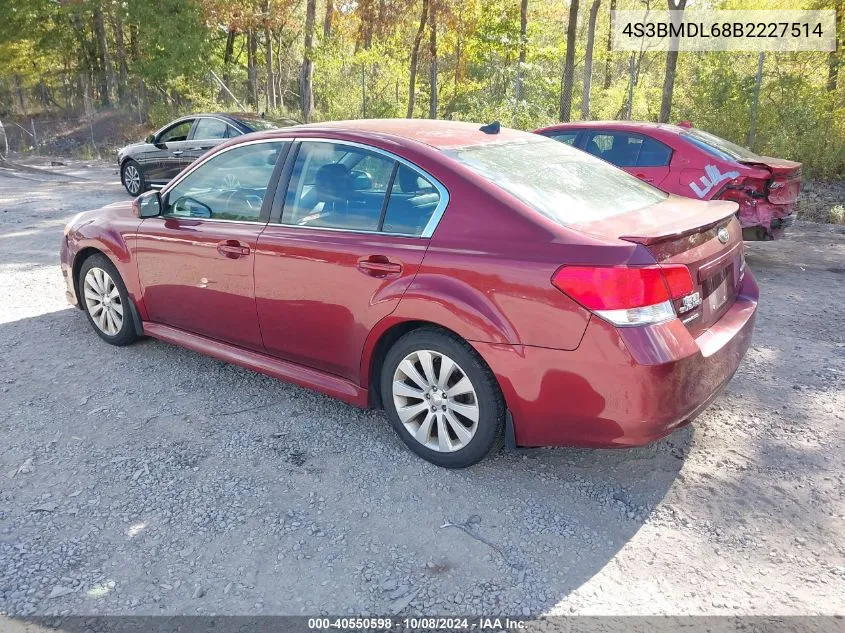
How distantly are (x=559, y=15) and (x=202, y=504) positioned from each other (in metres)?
34.4

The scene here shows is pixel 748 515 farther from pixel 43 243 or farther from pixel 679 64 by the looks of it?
pixel 679 64

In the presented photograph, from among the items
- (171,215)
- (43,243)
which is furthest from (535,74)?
(171,215)

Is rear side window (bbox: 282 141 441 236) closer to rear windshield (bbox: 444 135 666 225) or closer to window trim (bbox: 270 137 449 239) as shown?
window trim (bbox: 270 137 449 239)

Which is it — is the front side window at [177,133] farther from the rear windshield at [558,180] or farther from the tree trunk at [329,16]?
the tree trunk at [329,16]

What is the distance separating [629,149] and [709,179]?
3.42 feet

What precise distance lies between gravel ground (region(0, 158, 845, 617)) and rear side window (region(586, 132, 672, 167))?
12.2ft

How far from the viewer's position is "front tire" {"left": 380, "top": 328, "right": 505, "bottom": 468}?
126 inches

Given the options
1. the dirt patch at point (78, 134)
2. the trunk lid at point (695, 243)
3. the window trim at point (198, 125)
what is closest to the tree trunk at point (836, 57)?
the window trim at point (198, 125)

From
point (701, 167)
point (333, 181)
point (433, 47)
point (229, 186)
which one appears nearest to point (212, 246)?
point (229, 186)

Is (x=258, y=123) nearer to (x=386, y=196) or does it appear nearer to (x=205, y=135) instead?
(x=205, y=135)

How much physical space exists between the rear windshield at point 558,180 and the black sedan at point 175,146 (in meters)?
8.68

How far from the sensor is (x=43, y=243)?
8.73 meters

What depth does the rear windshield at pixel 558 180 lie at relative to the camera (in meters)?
3.26

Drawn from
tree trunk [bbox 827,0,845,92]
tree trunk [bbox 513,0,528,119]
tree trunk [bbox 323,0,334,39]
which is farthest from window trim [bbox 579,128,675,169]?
tree trunk [bbox 323,0,334,39]
